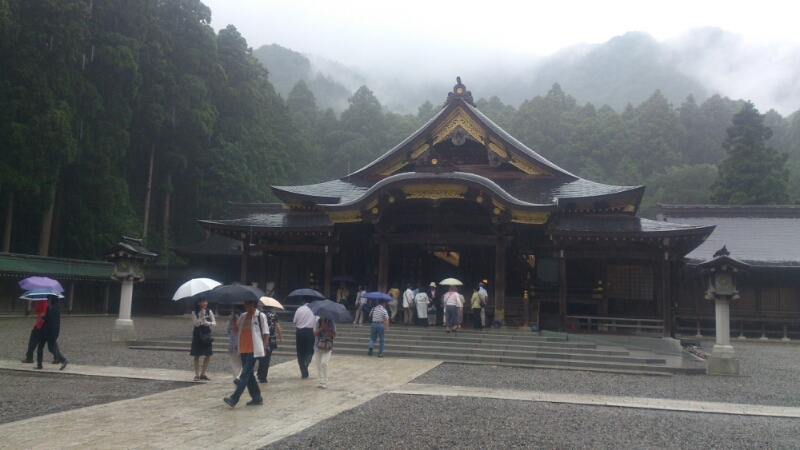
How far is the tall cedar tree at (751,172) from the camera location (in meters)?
36.5

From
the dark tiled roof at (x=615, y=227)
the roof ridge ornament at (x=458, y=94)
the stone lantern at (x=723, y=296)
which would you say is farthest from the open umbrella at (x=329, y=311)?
the roof ridge ornament at (x=458, y=94)

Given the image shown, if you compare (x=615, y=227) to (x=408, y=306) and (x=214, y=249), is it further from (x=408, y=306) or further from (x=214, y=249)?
(x=214, y=249)

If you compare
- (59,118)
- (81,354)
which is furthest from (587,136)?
(81,354)

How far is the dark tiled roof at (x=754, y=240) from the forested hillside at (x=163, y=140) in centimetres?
1084

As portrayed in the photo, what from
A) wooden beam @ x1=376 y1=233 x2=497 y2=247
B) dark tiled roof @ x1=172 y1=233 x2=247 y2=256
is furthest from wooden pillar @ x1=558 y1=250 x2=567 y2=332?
dark tiled roof @ x1=172 y1=233 x2=247 y2=256

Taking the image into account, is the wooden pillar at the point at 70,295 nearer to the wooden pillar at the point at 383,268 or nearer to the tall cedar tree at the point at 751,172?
the wooden pillar at the point at 383,268

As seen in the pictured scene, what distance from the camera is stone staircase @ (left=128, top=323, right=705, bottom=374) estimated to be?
42.3 ft

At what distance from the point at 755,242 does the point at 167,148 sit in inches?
1229

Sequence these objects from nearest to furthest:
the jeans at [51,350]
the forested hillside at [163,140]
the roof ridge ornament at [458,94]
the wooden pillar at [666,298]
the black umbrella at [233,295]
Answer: the black umbrella at [233,295]
the jeans at [51,350]
the wooden pillar at [666,298]
the roof ridge ornament at [458,94]
the forested hillside at [163,140]

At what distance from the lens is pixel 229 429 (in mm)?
6621

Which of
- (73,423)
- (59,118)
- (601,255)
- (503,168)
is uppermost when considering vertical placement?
(59,118)

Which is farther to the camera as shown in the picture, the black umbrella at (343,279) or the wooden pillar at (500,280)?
the black umbrella at (343,279)

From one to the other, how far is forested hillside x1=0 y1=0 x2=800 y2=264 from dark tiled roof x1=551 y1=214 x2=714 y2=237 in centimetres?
1928

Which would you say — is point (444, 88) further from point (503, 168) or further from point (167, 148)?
point (503, 168)
